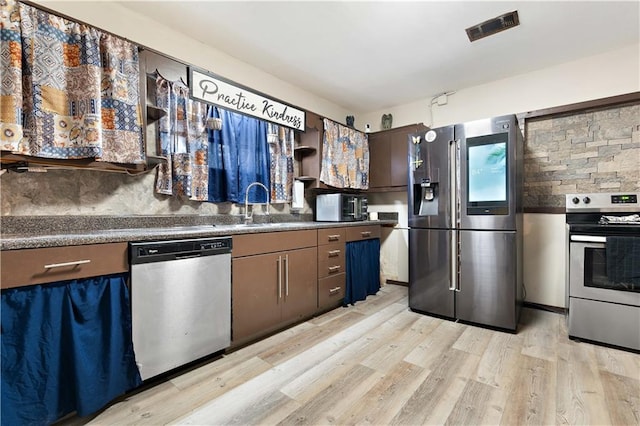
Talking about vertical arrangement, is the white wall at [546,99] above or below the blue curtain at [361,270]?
above

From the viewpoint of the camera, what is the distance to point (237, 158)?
2746 mm

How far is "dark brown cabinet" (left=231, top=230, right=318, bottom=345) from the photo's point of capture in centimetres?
211

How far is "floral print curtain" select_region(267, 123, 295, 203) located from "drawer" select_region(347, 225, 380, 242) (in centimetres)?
82

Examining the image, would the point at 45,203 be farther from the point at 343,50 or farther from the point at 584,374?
the point at 584,374

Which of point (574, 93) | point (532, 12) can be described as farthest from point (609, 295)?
point (532, 12)

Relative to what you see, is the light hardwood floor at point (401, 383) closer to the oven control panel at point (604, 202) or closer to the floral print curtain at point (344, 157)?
the oven control panel at point (604, 202)

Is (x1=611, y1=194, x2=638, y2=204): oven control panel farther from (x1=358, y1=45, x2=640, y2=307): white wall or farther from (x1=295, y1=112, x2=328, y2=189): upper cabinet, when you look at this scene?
(x1=295, y1=112, x2=328, y2=189): upper cabinet

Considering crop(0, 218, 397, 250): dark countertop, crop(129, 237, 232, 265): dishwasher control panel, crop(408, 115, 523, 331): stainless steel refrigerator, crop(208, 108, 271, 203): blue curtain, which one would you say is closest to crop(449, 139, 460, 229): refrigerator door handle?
crop(408, 115, 523, 331): stainless steel refrigerator

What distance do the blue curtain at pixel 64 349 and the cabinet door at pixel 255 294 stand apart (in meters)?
0.69

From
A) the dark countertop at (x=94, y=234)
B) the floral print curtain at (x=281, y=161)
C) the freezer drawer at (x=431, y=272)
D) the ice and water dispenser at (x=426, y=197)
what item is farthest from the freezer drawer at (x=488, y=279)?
the floral print curtain at (x=281, y=161)

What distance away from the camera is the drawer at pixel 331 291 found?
9.21 feet

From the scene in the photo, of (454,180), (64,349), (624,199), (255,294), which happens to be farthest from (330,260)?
(624,199)

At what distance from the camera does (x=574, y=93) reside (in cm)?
288

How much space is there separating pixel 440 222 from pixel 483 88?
1915 millimetres
